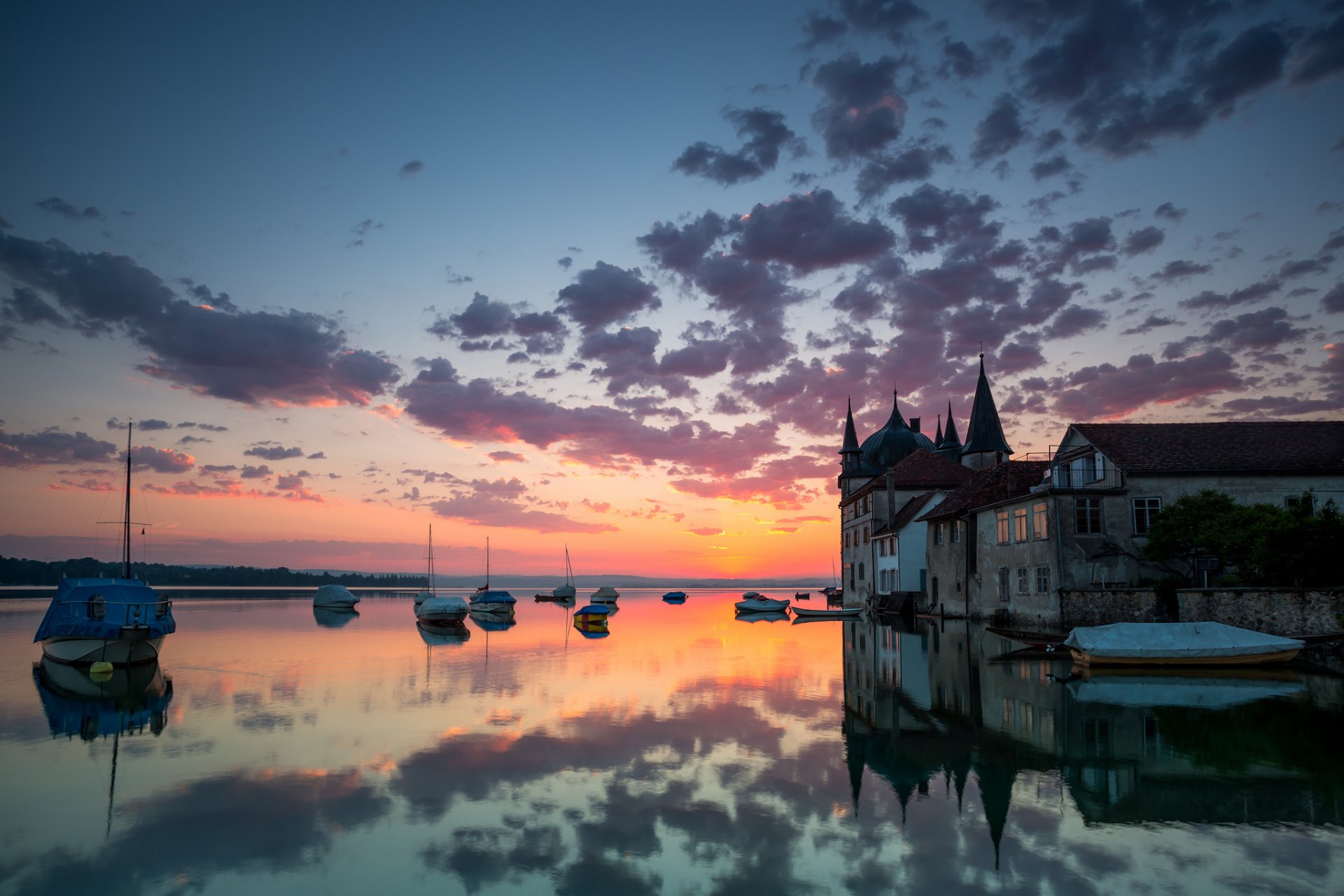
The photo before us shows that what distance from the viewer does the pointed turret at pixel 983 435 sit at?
78938 mm

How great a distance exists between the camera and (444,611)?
194ft

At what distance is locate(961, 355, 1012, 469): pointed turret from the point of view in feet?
259

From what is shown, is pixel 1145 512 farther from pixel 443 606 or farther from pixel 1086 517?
pixel 443 606

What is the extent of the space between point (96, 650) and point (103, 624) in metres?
0.99

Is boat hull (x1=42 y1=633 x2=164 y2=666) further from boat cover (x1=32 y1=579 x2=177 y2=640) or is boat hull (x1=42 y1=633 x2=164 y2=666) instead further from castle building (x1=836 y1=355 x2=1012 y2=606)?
castle building (x1=836 y1=355 x2=1012 y2=606)

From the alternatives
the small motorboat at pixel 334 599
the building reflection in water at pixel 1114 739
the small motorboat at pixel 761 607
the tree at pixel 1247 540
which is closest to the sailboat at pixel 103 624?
the building reflection in water at pixel 1114 739

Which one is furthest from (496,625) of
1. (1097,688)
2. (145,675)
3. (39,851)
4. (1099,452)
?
(39,851)

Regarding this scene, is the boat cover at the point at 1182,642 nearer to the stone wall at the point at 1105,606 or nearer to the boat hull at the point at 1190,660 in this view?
the boat hull at the point at 1190,660

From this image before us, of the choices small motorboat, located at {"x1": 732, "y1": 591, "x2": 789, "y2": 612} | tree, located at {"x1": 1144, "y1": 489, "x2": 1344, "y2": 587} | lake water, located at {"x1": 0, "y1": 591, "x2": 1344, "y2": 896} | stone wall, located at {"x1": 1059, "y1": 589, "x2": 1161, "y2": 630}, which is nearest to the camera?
lake water, located at {"x1": 0, "y1": 591, "x2": 1344, "y2": 896}

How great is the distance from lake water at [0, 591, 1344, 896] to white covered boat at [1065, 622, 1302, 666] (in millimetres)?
973

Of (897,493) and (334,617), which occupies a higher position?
(897,493)

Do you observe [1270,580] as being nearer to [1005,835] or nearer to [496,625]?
[1005,835]

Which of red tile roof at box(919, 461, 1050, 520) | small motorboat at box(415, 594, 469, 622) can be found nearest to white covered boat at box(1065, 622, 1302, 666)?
red tile roof at box(919, 461, 1050, 520)

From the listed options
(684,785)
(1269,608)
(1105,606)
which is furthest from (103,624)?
(1269,608)
